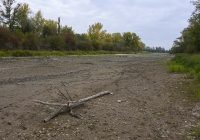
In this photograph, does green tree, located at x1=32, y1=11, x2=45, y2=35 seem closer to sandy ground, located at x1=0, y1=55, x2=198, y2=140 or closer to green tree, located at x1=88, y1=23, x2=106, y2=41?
green tree, located at x1=88, y1=23, x2=106, y2=41

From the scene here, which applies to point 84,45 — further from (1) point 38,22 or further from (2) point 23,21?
(2) point 23,21

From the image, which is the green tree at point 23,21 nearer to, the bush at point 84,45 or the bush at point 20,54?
the bush at point 84,45

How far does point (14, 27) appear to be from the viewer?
88.7 meters

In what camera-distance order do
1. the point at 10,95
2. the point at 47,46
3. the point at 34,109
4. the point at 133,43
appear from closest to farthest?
the point at 34,109 < the point at 10,95 < the point at 47,46 < the point at 133,43

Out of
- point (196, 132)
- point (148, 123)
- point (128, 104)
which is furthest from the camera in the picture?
point (128, 104)

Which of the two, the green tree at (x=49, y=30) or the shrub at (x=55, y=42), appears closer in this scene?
the shrub at (x=55, y=42)

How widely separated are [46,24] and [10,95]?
85306 millimetres

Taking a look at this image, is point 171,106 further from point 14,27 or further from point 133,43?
point 133,43

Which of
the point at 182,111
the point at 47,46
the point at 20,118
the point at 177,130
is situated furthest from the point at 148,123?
the point at 47,46

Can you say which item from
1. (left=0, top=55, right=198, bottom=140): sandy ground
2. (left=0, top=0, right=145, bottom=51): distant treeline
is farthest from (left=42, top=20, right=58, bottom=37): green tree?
(left=0, top=55, right=198, bottom=140): sandy ground

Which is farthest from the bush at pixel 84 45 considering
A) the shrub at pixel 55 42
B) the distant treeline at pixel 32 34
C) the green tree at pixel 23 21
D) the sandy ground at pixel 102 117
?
the sandy ground at pixel 102 117

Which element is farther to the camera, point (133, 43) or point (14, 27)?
point (133, 43)

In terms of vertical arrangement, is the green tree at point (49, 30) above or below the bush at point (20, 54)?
above

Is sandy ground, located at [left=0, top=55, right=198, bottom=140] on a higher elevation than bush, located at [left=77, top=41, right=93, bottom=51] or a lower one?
higher
